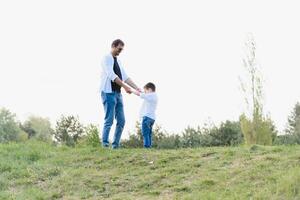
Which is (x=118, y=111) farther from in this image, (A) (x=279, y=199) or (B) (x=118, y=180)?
(A) (x=279, y=199)

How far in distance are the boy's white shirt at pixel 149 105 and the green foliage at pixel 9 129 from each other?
84.1 ft

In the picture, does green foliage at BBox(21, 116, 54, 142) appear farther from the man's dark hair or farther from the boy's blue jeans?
the man's dark hair

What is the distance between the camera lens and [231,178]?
771 centimetres

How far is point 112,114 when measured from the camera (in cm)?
1025

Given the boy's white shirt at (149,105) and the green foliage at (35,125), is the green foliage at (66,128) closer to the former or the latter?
the boy's white shirt at (149,105)

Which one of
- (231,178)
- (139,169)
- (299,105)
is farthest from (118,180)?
(299,105)

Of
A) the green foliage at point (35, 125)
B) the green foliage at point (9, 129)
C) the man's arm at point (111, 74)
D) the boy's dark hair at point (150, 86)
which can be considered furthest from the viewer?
the green foliage at point (35, 125)

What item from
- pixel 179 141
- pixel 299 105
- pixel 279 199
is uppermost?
pixel 299 105

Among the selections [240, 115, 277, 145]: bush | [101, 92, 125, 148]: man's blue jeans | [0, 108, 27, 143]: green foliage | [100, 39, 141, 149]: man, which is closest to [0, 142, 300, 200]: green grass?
[101, 92, 125, 148]: man's blue jeans

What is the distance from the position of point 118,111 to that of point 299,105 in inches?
870

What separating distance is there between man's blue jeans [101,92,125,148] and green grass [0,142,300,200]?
38cm

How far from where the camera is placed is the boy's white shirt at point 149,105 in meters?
11.4

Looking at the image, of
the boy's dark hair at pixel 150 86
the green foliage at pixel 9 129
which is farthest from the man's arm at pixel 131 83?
the green foliage at pixel 9 129

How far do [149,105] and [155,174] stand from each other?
3200 mm
